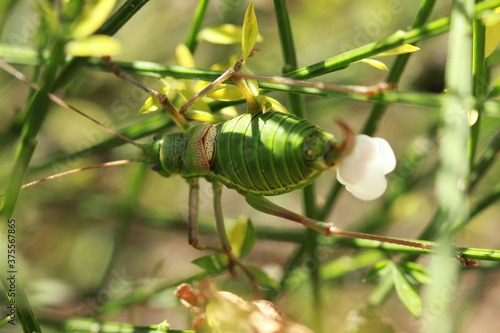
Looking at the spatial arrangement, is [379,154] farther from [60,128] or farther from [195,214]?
[60,128]

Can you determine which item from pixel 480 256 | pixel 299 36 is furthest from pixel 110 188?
pixel 480 256

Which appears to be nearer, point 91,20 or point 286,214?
point 91,20

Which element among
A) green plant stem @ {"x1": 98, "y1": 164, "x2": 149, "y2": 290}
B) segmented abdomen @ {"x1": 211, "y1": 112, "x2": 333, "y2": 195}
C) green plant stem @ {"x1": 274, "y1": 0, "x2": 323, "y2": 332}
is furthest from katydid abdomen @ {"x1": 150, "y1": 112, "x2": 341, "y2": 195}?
green plant stem @ {"x1": 98, "y1": 164, "x2": 149, "y2": 290}

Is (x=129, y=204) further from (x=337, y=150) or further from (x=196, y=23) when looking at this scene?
(x=337, y=150)

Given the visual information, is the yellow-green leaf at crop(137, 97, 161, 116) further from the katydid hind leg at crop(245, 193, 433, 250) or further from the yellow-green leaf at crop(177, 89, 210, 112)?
the katydid hind leg at crop(245, 193, 433, 250)

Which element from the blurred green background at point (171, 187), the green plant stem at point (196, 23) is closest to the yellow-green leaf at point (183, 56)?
the green plant stem at point (196, 23)

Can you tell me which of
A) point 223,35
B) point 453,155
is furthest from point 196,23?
point 453,155
